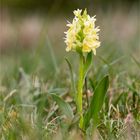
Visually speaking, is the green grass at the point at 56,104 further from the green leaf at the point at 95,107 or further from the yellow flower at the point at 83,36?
the yellow flower at the point at 83,36

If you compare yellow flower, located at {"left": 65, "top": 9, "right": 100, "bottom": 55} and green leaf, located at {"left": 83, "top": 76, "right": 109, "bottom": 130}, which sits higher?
yellow flower, located at {"left": 65, "top": 9, "right": 100, "bottom": 55}

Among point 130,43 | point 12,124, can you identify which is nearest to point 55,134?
point 12,124

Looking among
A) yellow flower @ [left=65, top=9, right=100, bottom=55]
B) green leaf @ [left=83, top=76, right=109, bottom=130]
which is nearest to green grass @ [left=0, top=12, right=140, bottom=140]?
green leaf @ [left=83, top=76, right=109, bottom=130]

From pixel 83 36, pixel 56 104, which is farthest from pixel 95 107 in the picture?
pixel 56 104

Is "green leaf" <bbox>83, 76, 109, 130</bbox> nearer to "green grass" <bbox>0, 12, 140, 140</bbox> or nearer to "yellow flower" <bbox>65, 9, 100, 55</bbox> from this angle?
"green grass" <bbox>0, 12, 140, 140</bbox>

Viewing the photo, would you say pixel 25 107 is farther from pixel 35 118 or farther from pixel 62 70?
pixel 62 70

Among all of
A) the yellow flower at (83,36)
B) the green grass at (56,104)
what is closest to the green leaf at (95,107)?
the green grass at (56,104)

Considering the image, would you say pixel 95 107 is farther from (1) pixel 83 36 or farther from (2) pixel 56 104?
(2) pixel 56 104

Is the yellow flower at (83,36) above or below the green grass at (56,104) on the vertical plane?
above
